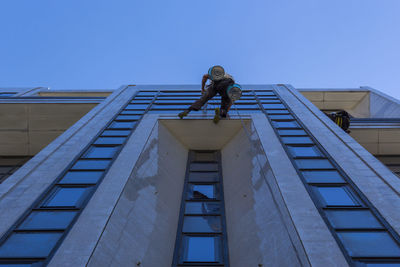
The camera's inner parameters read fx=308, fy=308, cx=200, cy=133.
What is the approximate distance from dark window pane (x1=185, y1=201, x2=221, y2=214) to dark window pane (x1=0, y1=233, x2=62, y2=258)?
391cm

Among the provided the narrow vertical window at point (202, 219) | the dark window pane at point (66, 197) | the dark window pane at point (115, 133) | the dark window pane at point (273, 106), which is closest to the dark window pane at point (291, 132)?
the narrow vertical window at point (202, 219)

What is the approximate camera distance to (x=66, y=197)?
274 inches

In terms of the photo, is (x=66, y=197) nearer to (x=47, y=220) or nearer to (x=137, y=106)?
(x=47, y=220)

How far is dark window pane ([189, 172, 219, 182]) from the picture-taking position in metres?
10.5

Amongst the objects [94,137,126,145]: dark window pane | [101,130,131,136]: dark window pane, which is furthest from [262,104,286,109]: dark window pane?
[94,137,126,145]: dark window pane

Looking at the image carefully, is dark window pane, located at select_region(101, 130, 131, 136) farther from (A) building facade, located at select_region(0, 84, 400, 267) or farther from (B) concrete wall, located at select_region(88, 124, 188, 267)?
(B) concrete wall, located at select_region(88, 124, 188, 267)

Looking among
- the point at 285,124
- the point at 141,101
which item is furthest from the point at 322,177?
the point at 141,101

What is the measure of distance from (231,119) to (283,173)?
4.47m

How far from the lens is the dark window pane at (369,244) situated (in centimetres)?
523

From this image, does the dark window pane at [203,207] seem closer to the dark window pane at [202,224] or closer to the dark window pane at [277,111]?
the dark window pane at [202,224]

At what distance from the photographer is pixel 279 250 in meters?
5.67

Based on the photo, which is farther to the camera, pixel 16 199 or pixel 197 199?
pixel 197 199

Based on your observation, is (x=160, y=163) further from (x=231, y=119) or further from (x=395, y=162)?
(x=395, y=162)

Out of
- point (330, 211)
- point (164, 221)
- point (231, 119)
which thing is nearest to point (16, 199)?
point (164, 221)
